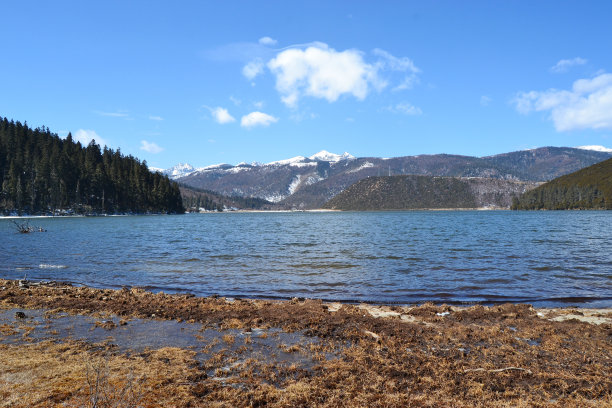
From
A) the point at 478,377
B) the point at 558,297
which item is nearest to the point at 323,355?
the point at 478,377

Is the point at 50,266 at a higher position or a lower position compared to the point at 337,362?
lower

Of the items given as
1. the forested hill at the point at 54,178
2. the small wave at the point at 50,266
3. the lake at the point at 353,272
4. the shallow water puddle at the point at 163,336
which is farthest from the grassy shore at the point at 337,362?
the forested hill at the point at 54,178

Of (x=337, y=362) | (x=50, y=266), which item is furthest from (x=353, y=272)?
(x=50, y=266)

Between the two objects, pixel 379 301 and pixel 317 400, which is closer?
pixel 317 400

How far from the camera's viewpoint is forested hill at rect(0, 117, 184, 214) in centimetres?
15408

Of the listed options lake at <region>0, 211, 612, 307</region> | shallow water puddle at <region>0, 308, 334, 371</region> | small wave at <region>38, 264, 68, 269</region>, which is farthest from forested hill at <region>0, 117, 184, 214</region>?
shallow water puddle at <region>0, 308, 334, 371</region>

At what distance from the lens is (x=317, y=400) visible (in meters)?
8.23

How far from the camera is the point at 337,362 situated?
10.6 m

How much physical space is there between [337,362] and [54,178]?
185 meters

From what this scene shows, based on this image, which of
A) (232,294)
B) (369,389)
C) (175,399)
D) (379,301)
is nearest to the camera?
(175,399)

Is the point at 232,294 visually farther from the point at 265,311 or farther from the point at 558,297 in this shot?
the point at 558,297

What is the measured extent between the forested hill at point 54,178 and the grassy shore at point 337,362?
562ft

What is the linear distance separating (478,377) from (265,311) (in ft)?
31.2

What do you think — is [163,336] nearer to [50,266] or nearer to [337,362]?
[337,362]
